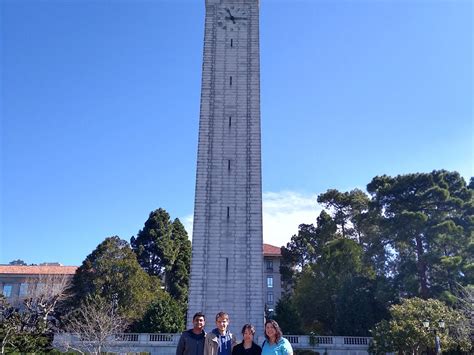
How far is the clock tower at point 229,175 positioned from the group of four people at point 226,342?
62.1 ft

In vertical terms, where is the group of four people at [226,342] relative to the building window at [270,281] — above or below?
below

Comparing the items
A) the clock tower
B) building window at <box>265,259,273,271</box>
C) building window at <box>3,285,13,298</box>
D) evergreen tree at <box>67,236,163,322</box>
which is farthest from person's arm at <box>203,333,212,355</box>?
building window at <box>265,259,273,271</box>

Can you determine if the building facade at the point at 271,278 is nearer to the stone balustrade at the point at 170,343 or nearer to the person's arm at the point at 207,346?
the stone balustrade at the point at 170,343

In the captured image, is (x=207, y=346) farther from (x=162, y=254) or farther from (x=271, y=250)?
(x=271, y=250)

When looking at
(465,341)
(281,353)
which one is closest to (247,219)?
(465,341)

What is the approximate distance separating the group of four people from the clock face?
26.8 m

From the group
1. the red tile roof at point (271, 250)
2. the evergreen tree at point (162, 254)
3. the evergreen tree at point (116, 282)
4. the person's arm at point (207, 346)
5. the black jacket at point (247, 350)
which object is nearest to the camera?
the black jacket at point (247, 350)

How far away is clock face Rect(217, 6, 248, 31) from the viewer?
1235 inches

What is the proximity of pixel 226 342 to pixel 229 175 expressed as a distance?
69.7 ft

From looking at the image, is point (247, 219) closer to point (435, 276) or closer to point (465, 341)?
point (465, 341)

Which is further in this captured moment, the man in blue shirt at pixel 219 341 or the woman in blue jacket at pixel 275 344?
the man in blue shirt at pixel 219 341

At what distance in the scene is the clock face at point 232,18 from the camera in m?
31.4

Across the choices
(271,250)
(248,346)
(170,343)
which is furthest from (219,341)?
(271,250)

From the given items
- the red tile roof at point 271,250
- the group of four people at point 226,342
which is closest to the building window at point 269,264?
the red tile roof at point 271,250
